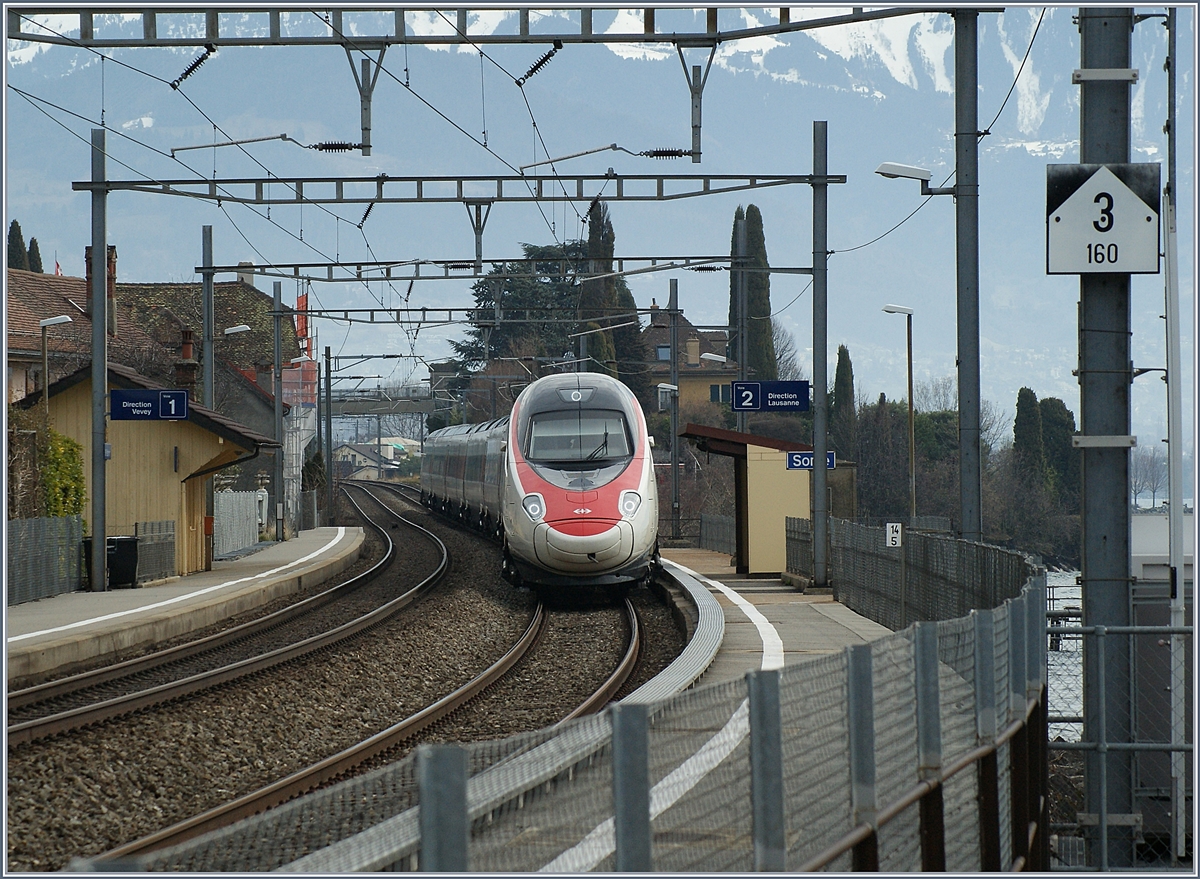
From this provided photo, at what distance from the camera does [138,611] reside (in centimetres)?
1847

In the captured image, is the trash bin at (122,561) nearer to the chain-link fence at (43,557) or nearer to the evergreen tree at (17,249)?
the chain-link fence at (43,557)

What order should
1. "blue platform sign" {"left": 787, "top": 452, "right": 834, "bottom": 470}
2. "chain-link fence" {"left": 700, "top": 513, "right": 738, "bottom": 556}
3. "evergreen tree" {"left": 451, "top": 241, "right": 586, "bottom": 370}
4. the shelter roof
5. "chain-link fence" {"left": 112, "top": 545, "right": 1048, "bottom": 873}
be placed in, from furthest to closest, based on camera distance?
"evergreen tree" {"left": 451, "top": 241, "right": 586, "bottom": 370} < "chain-link fence" {"left": 700, "top": 513, "right": 738, "bottom": 556} < the shelter roof < "blue platform sign" {"left": 787, "top": 452, "right": 834, "bottom": 470} < "chain-link fence" {"left": 112, "top": 545, "right": 1048, "bottom": 873}

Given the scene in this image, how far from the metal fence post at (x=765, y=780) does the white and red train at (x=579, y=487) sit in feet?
46.8

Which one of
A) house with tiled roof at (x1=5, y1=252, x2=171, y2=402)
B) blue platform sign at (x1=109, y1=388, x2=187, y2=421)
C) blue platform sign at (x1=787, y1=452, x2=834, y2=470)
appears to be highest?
house with tiled roof at (x1=5, y1=252, x2=171, y2=402)

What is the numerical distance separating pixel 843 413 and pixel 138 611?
66.5m

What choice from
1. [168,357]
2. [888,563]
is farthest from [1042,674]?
[168,357]

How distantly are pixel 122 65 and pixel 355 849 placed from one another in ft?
52.5

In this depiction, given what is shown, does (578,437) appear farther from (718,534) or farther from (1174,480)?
(718,534)

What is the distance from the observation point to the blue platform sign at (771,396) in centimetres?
2258

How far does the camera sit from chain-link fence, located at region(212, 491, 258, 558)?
32281mm

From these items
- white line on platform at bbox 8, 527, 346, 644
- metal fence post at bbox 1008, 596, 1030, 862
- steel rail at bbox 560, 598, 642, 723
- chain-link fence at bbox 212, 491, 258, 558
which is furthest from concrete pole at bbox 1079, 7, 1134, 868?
chain-link fence at bbox 212, 491, 258, 558

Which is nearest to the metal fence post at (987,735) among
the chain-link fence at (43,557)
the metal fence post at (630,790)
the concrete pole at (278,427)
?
A: the metal fence post at (630,790)

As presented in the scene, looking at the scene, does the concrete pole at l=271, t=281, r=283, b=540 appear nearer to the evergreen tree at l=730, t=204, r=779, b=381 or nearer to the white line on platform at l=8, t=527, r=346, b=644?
the white line on platform at l=8, t=527, r=346, b=644

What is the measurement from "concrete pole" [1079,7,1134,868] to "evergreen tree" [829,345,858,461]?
65.4 meters
